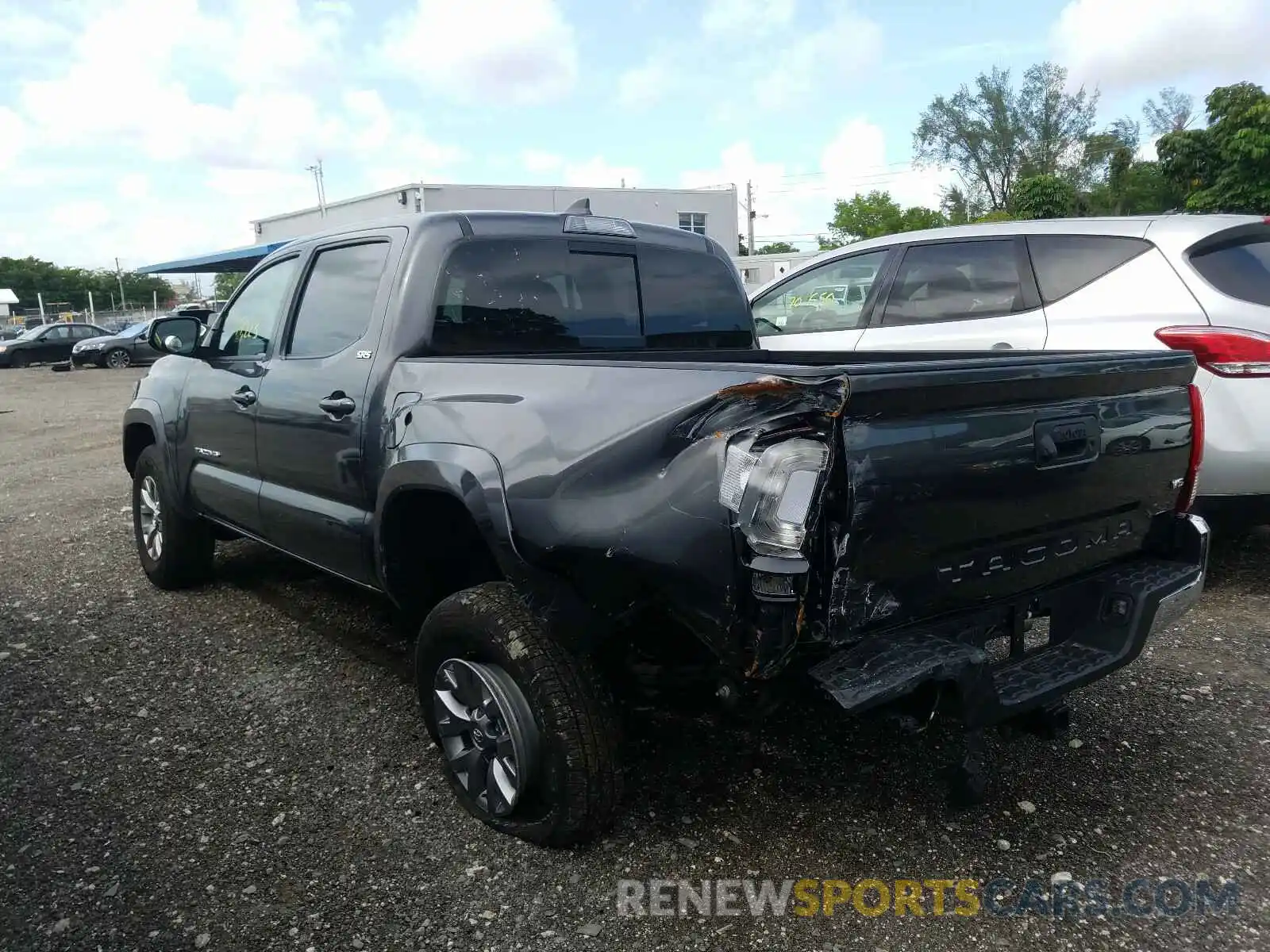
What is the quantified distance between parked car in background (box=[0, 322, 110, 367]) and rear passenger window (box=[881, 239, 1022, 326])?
30.9m

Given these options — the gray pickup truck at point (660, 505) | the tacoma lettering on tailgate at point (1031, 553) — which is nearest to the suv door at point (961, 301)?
the gray pickup truck at point (660, 505)

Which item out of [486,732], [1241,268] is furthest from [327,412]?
[1241,268]

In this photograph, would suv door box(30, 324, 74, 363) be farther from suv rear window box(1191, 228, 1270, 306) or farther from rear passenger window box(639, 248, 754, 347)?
suv rear window box(1191, 228, 1270, 306)

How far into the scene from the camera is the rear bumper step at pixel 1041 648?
216 cm

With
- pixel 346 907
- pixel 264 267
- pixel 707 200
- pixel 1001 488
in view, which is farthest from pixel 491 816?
pixel 707 200

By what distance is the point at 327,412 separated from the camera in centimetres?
345

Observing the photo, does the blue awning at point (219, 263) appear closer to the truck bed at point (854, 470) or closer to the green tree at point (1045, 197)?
the green tree at point (1045, 197)

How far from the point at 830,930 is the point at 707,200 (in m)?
27.8

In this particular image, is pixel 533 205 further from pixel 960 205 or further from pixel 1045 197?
pixel 960 205

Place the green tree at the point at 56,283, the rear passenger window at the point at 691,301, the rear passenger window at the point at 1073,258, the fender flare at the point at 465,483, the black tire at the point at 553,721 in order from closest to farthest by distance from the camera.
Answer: the black tire at the point at 553,721 < the fender flare at the point at 465,483 < the rear passenger window at the point at 691,301 < the rear passenger window at the point at 1073,258 < the green tree at the point at 56,283

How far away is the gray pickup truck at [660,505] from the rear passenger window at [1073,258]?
1.68 meters

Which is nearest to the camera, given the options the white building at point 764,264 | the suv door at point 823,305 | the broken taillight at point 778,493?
the broken taillight at point 778,493

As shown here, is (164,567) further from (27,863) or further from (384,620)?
(27,863)

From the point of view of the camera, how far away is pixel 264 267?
4.38 meters
